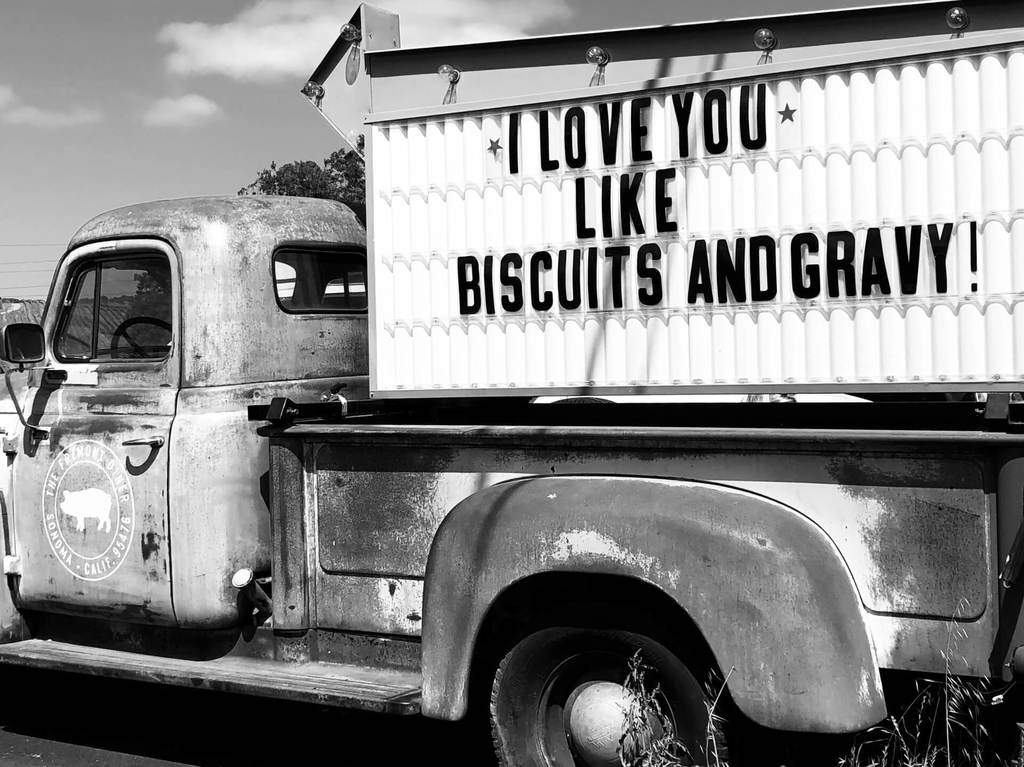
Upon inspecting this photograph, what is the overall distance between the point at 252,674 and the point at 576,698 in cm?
121

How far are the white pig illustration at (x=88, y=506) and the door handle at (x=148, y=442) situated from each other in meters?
0.22

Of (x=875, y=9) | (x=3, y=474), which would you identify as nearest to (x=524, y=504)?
(x=875, y=9)

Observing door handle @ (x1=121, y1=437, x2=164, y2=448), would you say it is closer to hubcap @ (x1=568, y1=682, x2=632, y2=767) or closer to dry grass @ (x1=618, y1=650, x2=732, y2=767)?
hubcap @ (x1=568, y1=682, x2=632, y2=767)

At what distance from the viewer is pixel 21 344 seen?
4.52 m

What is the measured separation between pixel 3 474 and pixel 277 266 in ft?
4.70

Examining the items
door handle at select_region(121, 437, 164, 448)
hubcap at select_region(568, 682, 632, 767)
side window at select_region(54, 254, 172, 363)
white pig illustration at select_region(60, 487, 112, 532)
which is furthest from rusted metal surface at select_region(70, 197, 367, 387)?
hubcap at select_region(568, 682, 632, 767)

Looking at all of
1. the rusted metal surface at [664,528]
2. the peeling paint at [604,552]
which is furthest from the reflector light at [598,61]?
the peeling paint at [604,552]

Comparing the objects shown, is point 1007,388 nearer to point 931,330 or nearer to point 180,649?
point 931,330

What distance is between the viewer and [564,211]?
3.89 m

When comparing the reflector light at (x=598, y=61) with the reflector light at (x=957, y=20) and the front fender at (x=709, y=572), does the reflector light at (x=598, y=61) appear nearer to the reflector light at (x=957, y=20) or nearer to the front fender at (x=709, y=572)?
the reflector light at (x=957, y=20)

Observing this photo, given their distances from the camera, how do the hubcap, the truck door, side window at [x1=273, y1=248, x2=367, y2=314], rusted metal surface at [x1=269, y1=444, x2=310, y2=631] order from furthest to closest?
side window at [x1=273, y1=248, x2=367, y2=314] < the truck door < rusted metal surface at [x1=269, y1=444, x2=310, y2=631] < the hubcap

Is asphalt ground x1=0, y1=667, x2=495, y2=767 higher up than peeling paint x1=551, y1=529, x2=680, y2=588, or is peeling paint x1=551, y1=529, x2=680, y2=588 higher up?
peeling paint x1=551, y1=529, x2=680, y2=588

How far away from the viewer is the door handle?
Result: 4.29 m

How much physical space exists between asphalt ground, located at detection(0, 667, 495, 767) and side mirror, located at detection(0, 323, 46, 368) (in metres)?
1.61
